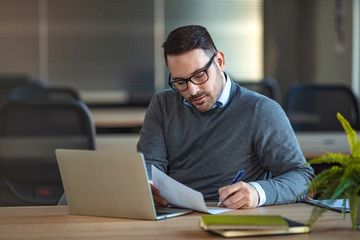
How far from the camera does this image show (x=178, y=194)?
1703 millimetres

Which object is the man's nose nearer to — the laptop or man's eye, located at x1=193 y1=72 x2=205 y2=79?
man's eye, located at x1=193 y1=72 x2=205 y2=79

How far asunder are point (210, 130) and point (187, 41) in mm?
314

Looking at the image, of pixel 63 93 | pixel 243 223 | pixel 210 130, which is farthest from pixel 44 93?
pixel 243 223

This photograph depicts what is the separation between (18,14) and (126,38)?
1229 mm

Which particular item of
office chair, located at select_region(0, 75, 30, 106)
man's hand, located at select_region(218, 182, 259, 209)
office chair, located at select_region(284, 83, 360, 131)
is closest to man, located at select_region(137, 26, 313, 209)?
man's hand, located at select_region(218, 182, 259, 209)

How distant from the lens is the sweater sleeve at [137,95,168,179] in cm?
213

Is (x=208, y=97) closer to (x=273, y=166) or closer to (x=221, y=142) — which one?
(x=221, y=142)

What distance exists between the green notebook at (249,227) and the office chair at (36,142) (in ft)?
4.23

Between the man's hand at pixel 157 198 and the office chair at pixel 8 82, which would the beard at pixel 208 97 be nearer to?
the man's hand at pixel 157 198

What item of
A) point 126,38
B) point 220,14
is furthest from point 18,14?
point 220,14

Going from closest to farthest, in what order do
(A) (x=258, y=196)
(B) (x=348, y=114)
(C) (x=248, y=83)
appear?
(A) (x=258, y=196) < (B) (x=348, y=114) < (C) (x=248, y=83)

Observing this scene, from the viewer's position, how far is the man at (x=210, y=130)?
199cm

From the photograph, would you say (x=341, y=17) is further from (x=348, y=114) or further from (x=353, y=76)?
(x=348, y=114)

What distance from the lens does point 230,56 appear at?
718 centimetres
